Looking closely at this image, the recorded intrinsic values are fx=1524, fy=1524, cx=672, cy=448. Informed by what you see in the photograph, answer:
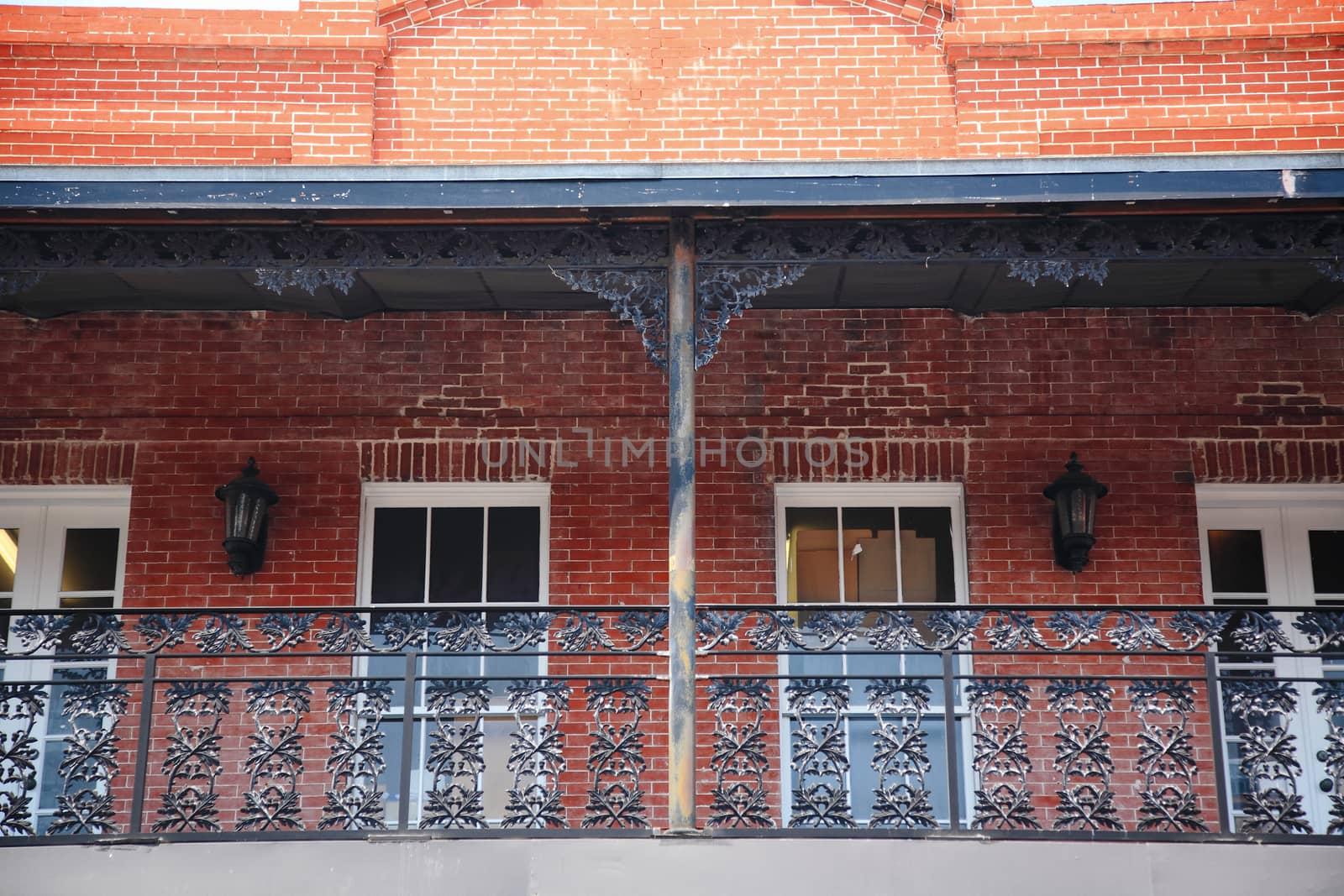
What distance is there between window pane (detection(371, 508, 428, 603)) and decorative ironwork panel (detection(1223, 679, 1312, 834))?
191 inches

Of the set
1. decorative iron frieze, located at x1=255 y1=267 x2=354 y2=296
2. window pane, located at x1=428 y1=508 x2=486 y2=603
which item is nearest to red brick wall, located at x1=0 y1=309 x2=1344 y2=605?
window pane, located at x1=428 y1=508 x2=486 y2=603

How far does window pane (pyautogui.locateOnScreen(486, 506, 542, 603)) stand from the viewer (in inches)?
376

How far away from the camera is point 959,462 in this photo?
9.52m

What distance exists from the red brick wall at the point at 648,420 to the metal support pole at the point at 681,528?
2.05m

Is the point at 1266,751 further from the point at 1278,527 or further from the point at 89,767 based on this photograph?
the point at 89,767

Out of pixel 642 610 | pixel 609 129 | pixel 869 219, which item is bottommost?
pixel 642 610

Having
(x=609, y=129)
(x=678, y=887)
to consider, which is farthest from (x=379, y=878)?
(x=609, y=129)

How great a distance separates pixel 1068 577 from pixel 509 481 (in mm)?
3501

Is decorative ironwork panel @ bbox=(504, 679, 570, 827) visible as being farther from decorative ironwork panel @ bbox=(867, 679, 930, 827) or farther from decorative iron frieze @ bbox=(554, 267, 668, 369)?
decorative iron frieze @ bbox=(554, 267, 668, 369)

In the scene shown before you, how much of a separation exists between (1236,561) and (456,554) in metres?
4.93

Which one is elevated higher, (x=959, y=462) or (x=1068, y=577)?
(x=959, y=462)

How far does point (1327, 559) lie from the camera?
955cm

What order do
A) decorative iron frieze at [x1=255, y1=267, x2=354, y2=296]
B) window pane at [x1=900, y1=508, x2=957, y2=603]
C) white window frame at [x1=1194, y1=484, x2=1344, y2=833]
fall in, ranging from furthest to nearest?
window pane at [x1=900, y1=508, x2=957, y2=603] → white window frame at [x1=1194, y1=484, x2=1344, y2=833] → decorative iron frieze at [x1=255, y1=267, x2=354, y2=296]

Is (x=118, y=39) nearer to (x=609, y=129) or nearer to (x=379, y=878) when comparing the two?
(x=609, y=129)
